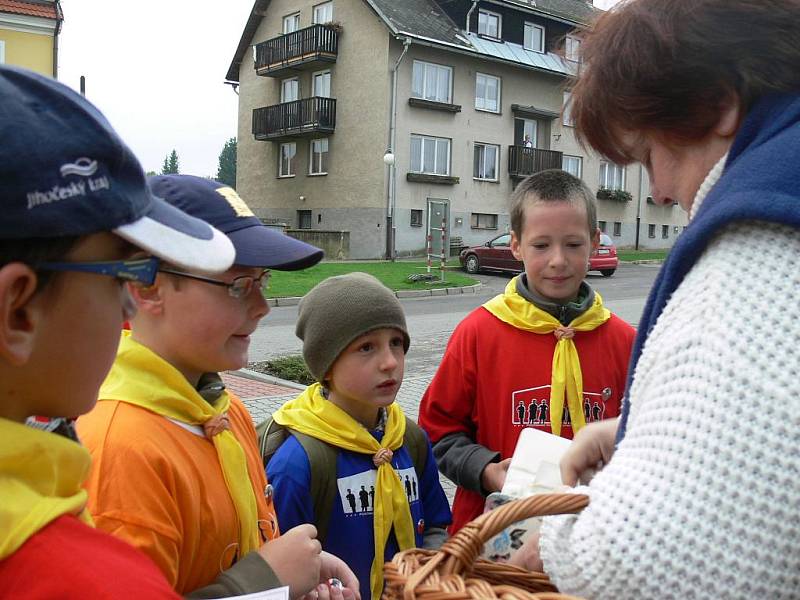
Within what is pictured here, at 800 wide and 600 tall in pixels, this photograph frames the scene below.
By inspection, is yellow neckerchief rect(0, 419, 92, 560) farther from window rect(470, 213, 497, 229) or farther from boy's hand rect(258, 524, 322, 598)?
window rect(470, 213, 497, 229)

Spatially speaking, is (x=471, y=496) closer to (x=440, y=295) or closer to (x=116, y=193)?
(x=116, y=193)

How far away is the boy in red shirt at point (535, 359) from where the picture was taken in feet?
9.36

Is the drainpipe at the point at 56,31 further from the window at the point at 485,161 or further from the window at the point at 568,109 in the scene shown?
the window at the point at 568,109

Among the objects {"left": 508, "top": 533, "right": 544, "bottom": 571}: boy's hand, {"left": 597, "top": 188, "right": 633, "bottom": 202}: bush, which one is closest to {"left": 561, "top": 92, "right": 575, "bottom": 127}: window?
{"left": 508, "top": 533, "right": 544, "bottom": 571}: boy's hand

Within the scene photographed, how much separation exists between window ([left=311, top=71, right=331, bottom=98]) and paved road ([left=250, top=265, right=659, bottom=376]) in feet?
35.9

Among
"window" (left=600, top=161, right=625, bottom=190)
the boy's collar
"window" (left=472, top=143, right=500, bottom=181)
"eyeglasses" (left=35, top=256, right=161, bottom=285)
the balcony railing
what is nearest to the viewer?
"eyeglasses" (left=35, top=256, right=161, bottom=285)

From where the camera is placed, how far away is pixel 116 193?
107 centimetres

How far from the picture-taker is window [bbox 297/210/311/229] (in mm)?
30297

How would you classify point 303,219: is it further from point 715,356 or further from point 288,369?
point 715,356

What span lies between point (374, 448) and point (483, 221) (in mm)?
27534

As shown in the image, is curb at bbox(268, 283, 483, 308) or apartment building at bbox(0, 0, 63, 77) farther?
apartment building at bbox(0, 0, 63, 77)

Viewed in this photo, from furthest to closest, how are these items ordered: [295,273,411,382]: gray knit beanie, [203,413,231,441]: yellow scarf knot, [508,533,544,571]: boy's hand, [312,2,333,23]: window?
[312,2,333,23]: window, [295,273,411,382]: gray knit beanie, [203,413,231,441]: yellow scarf knot, [508,533,544,571]: boy's hand

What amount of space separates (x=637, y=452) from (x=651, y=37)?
78 cm

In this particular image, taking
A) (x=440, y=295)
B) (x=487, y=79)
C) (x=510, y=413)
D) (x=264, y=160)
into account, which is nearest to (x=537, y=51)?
(x=487, y=79)
